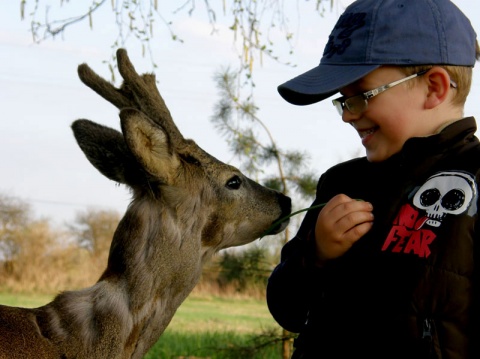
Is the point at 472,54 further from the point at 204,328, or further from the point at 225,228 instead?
the point at 204,328

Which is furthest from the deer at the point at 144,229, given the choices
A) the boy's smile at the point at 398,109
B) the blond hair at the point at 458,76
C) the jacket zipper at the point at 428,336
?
the jacket zipper at the point at 428,336

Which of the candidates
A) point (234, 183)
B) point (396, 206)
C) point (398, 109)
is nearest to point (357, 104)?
point (398, 109)

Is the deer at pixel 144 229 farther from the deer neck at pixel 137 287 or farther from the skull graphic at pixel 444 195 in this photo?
the skull graphic at pixel 444 195

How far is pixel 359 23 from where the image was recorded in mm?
2646

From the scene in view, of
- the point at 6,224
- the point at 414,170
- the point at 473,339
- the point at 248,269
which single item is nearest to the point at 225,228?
the point at 414,170

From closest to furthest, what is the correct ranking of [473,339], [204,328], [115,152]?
[473,339], [115,152], [204,328]

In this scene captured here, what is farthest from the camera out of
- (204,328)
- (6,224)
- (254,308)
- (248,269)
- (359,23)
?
(6,224)

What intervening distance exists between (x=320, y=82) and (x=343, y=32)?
187 millimetres

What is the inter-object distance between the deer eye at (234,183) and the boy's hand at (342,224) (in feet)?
4.10

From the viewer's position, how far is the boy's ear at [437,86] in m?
2.58

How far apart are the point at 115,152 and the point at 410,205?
1641 mm

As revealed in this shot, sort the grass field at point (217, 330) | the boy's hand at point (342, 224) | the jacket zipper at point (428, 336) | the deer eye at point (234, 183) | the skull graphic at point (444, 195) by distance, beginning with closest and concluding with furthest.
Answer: the jacket zipper at point (428, 336), the skull graphic at point (444, 195), the boy's hand at point (342, 224), the deer eye at point (234, 183), the grass field at point (217, 330)

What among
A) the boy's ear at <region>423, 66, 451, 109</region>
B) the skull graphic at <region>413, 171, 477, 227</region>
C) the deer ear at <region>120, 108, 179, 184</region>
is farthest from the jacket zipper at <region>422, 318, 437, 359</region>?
the deer ear at <region>120, 108, 179, 184</region>

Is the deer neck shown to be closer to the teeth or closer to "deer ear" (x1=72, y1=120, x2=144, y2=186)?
"deer ear" (x1=72, y1=120, x2=144, y2=186)
